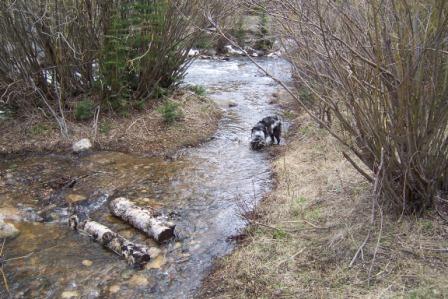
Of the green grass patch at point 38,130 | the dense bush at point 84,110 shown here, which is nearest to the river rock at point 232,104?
the dense bush at point 84,110

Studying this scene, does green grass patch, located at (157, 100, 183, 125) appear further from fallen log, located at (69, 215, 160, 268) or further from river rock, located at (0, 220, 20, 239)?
river rock, located at (0, 220, 20, 239)

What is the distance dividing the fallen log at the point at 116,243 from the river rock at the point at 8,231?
60 cm

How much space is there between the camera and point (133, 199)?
6230mm

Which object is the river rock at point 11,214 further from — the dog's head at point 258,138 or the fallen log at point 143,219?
the dog's head at point 258,138

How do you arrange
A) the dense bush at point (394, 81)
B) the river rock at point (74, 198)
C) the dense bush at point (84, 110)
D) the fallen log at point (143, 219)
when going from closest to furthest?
1. the dense bush at point (394, 81)
2. the fallen log at point (143, 219)
3. the river rock at point (74, 198)
4. the dense bush at point (84, 110)

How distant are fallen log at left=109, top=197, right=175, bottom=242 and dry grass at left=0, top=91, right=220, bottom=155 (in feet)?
7.73

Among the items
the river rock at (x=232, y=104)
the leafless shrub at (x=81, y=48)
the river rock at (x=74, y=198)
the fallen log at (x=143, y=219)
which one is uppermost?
the leafless shrub at (x=81, y=48)

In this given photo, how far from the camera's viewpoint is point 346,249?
427 cm

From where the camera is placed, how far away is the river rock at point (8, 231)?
5242 mm

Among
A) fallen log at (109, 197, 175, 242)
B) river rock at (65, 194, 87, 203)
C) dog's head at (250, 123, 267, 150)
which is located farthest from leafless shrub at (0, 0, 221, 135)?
fallen log at (109, 197, 175, 242)

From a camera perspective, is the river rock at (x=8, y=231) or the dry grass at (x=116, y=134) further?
the dry grass at (x=116, y=134)

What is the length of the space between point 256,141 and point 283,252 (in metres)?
3.85

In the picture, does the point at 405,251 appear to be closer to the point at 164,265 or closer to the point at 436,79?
the point at 436,79

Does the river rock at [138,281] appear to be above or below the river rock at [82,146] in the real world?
above
